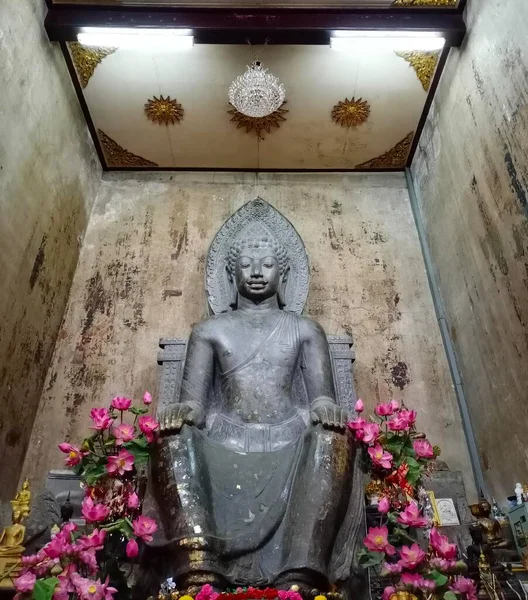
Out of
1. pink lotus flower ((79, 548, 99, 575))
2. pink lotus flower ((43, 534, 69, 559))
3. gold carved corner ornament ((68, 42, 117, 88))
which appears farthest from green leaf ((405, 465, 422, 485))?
gold carved corner ornament ((68, 42, 117, 88))

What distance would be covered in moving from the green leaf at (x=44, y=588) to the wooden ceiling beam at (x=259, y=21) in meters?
4.21

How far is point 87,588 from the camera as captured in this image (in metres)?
1.96

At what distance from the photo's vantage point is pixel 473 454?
4172 millimetres

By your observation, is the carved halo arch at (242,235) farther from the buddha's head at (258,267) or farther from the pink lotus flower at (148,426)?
the pink lotus flower at (148,426)

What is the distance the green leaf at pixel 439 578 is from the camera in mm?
2086

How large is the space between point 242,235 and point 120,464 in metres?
2.38

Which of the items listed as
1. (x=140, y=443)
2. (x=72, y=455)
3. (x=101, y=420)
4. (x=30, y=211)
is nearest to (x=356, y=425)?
(x=140, y=443)

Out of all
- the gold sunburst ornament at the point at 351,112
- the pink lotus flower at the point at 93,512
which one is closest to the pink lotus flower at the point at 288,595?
the pink lotus flower at the point at 93,512

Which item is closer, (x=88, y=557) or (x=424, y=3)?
(x=88, y=557)

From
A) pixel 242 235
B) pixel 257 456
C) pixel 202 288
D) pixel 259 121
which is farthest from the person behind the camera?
pixel 259 121

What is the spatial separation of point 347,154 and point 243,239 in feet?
7.06

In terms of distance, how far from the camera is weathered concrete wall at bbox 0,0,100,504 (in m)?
3.86

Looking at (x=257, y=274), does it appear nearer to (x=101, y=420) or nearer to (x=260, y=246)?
(x=260, y=246)

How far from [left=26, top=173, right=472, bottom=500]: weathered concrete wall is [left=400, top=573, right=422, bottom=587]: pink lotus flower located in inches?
90.3
